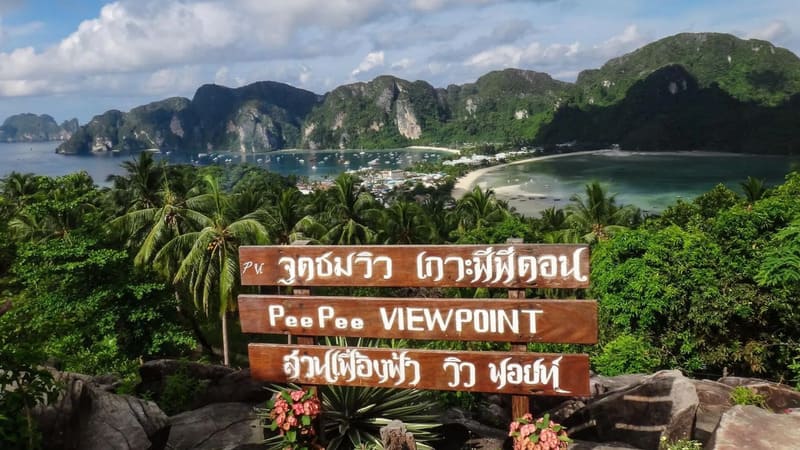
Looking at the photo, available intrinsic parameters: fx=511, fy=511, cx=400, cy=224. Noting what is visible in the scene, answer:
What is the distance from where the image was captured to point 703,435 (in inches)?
249

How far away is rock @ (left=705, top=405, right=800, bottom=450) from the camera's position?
15.7ft

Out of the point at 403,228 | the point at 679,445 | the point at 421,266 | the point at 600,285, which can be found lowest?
the point at 600,285

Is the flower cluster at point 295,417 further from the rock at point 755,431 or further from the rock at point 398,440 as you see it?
the rock at point 755,431

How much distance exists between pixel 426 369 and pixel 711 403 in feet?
16.9

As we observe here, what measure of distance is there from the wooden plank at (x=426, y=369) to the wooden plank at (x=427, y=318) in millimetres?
194

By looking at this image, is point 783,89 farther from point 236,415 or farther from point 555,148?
point 236,415

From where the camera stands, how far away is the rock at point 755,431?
4.78 meters

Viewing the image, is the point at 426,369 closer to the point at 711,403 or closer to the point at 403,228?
the point at 711,403

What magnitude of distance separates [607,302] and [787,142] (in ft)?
467

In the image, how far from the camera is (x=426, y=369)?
16.7 feet

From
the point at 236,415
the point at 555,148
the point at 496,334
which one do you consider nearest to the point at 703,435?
the point at 496,334

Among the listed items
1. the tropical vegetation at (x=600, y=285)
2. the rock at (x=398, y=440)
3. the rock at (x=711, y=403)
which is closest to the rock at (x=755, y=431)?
the rock at (x=711, y=403)

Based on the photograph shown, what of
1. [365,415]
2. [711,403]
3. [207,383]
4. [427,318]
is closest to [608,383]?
[711,403]

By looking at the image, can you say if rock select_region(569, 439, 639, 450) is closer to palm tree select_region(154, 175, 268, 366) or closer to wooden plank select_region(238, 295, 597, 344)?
wooden plank select_region(238, 295, 597, 344)
